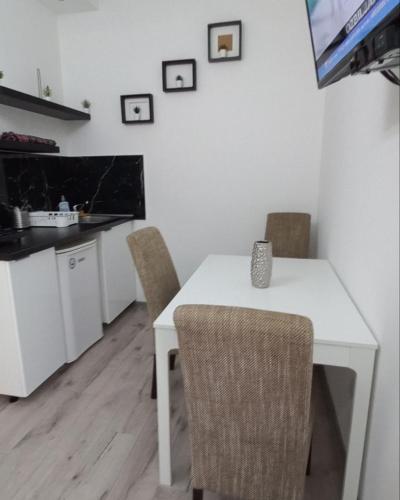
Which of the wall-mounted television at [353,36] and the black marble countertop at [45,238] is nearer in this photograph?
the wall-mounted television at [353,36]

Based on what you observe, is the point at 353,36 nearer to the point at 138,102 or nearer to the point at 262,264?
the point at 262,264

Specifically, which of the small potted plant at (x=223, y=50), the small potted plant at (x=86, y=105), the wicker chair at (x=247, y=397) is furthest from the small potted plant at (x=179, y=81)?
the wicker chair at (x=247, y=397)

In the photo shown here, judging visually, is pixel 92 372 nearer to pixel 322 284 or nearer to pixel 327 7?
pixel 322 284

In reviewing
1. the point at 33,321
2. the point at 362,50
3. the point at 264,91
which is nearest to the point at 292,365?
the point at 362,50

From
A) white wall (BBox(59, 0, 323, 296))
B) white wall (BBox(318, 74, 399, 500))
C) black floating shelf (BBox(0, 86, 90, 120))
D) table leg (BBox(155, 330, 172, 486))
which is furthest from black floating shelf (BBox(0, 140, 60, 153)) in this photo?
white wall (BBox(318, 74, 399, 500))

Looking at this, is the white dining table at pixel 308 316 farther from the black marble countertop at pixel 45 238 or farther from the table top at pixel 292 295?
the black marble countertop at pixel 45 238

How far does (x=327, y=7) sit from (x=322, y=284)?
1140mm

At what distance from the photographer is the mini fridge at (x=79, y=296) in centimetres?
216

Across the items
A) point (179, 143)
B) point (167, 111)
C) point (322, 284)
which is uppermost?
point (167, 111)

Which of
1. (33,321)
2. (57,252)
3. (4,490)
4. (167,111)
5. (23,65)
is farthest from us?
(167,111)

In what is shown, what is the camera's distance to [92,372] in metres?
2.21

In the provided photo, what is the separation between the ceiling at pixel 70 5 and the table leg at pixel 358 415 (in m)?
3.16

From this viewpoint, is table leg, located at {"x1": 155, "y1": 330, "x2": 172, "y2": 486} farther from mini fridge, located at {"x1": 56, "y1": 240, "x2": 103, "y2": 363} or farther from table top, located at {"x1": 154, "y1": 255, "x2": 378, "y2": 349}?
mini fridge, located at {"x1": 56, "y1": 240, "x2": 103, "y2": 363}

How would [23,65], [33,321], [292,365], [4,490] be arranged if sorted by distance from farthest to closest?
[23,65]
[33,321]
[4,490]
[292,365]
